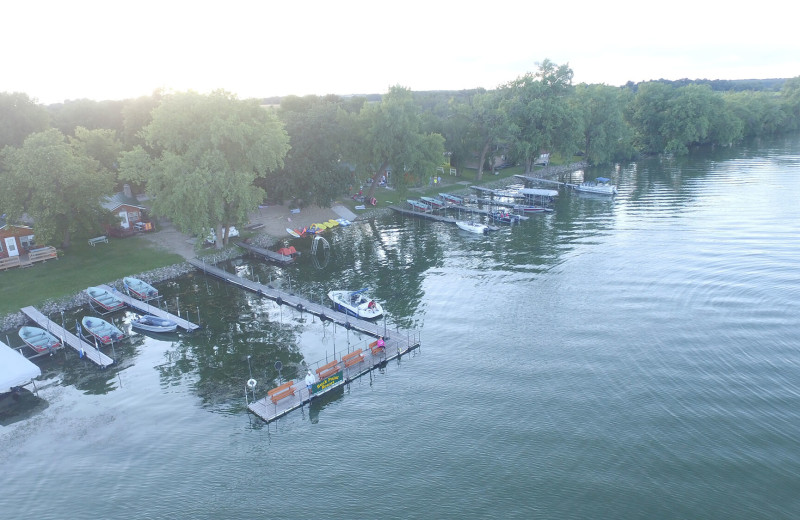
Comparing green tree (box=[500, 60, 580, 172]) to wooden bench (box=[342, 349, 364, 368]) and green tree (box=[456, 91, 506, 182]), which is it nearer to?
green tree (box=[456, 91, 506, 182])

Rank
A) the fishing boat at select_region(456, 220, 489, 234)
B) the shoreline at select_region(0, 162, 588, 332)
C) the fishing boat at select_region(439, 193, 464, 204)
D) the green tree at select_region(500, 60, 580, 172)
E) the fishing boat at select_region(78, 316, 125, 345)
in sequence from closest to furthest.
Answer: the fishing boat at select_region(78, 316, 125, 345) < the shoreline at select_region(0, 162, 588, 332) < the fishing boat at select_region(456, 220, 489, 234) < the fishing boat at select_region(439, 193, 464, 204) < the green tree at select_region(500, 60, 580, 172)

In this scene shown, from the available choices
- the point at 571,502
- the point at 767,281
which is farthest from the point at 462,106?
the point at 571,502

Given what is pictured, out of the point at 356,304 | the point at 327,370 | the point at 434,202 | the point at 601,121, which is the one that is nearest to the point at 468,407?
the point at 327,370

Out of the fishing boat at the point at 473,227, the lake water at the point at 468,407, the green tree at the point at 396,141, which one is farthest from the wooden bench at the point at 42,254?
the fishing boat at the point at 473,227

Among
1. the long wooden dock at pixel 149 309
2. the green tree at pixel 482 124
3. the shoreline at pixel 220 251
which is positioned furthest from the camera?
the green tree at pixel 482 124

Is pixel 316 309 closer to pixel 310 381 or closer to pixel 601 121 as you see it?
pixel 310 381

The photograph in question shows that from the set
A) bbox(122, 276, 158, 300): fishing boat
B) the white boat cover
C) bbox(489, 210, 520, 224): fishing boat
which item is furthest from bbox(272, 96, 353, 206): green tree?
the white boat cover

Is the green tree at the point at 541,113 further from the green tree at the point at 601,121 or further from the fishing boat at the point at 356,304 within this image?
the fishing boat at the point at 356,304
